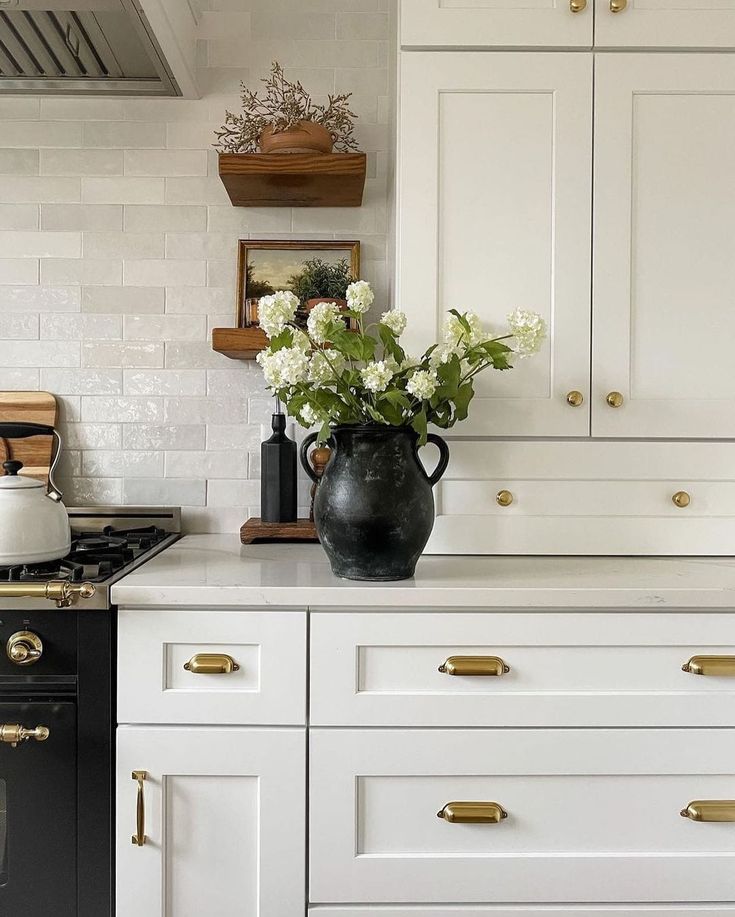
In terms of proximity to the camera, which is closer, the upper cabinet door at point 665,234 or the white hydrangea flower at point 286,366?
the white hydrangea flower at point 286,366

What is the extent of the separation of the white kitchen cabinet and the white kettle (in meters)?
0.38

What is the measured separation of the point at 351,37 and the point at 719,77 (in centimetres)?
96

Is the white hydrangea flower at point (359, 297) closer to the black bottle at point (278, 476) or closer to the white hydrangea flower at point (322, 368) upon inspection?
the white hydrangea flower at point (322, 368)

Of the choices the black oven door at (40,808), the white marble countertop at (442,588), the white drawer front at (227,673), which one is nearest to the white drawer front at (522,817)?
the white drawer front at (227,673)

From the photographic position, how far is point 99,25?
175 cm

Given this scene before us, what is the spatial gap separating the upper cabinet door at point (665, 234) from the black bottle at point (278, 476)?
78 cm

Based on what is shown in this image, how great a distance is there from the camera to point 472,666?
1420 mm

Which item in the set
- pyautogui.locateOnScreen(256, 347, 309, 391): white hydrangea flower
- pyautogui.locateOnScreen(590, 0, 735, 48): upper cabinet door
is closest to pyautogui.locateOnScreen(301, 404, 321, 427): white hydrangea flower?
pyautogui.locateOnScreen(256, 347, 309, 391): white hydrangea flower

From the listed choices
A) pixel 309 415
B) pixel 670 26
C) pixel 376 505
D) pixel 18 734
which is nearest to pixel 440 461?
pixel 376 505

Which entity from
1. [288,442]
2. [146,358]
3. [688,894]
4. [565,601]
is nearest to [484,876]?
[688,894]

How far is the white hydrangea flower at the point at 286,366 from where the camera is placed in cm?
143

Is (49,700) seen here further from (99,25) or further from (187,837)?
(99,25)

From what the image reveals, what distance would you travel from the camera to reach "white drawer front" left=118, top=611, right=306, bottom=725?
1423 millimetres

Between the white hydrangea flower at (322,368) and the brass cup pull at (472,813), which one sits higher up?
the white hydrangea flower at (322,368)
